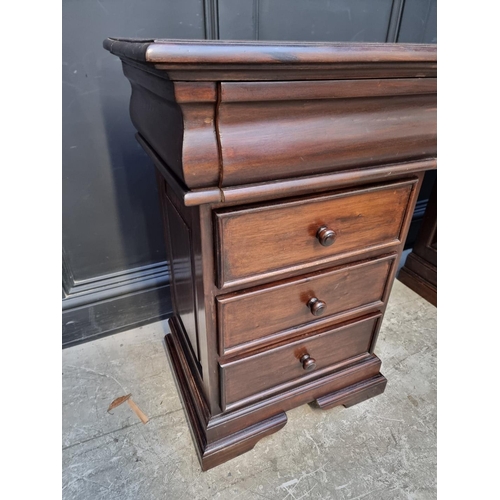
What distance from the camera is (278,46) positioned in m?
0.53

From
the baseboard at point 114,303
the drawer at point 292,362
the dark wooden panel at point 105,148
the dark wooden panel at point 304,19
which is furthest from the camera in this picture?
the baseboard at point 114,303

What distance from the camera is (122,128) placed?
45.4 inches

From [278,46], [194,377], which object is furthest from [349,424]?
[278,46]

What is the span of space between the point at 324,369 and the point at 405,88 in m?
0.77

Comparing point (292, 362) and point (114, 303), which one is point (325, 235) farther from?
point (114, 303)

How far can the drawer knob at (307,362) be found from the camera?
37.9 inches

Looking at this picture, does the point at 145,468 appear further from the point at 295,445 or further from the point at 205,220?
the point at 205,220

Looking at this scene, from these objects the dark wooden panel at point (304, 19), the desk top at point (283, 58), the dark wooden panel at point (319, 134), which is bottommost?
the dark wooden panel at point (319, 134)

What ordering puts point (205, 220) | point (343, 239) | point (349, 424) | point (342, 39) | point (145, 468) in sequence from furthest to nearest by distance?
point (342, 39)
point (349, 424)
point (145, 468)
point (343, 239)
point (205, 220)

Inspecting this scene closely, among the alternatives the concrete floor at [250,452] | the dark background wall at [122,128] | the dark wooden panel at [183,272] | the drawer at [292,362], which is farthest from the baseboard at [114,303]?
the drawer at [292,362]

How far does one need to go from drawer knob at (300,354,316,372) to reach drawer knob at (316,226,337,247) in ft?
1.22

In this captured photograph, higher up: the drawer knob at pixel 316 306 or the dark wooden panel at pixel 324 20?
the dark wooden panel at pixel 324 20

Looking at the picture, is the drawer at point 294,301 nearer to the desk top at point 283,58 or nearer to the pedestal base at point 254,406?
the pedestal base at point 254,406

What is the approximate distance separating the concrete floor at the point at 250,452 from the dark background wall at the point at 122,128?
230mm
